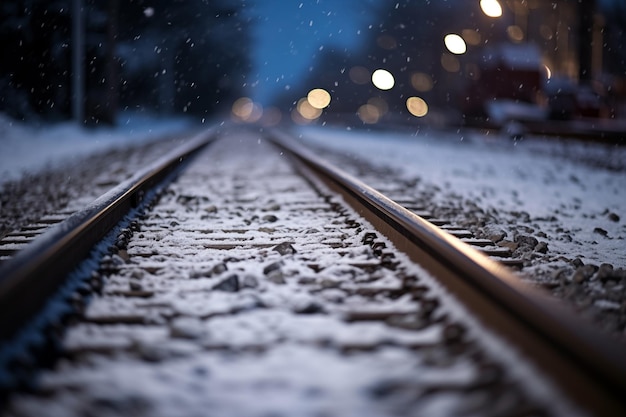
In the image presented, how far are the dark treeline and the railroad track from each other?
2300 centimetres

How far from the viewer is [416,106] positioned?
5472cm

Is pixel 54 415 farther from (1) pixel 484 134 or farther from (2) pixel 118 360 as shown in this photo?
(1) pixel 484 134

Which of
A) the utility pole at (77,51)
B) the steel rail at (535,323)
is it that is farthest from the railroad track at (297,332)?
the utility pole at (77,51)

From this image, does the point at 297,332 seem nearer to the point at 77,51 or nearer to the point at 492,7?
the point at 492,7

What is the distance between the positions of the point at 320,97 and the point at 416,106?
147ft

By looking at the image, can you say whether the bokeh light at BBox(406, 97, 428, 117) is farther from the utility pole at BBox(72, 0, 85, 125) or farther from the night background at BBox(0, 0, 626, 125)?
the utility pole at BBox(72, 0, 85, 125)

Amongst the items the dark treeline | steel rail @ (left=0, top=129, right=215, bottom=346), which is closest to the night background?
the dark treeline

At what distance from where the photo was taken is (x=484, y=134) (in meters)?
22.8

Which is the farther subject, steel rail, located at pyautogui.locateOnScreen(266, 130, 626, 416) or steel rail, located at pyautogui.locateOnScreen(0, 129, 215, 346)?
steel rail, located at pyautogui.locateOnScreen(0, 129, 215, 346)

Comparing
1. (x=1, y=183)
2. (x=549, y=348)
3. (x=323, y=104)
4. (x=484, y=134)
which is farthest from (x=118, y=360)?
(x=323, y=104)

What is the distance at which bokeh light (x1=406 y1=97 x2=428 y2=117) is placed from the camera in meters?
52.6

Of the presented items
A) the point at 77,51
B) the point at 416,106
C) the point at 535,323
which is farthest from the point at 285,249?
the point at 416,106

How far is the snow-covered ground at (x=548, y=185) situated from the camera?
5.62 meters

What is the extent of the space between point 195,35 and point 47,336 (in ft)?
130
